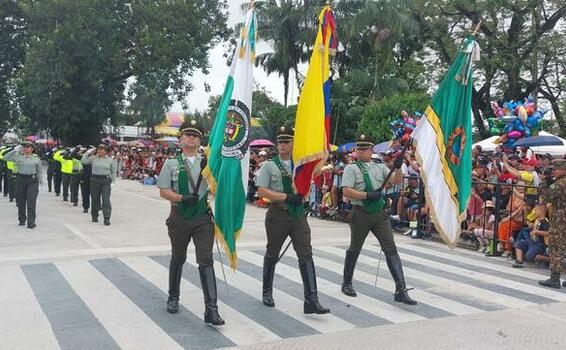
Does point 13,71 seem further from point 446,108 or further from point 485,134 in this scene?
point 446,108

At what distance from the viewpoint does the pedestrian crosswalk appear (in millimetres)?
5293

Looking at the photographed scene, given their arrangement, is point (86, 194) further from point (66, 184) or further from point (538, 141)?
point (538, 141)

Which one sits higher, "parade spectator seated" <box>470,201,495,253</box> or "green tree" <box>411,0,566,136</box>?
"green tree" <box>411,0,566,136</box>

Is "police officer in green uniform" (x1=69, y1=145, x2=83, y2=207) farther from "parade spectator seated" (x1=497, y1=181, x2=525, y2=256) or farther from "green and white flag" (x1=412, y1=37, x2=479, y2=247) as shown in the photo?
"green and white flag" (x1=412, y1=37, x2=479, y2=247)

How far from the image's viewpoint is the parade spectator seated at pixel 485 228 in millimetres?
10594

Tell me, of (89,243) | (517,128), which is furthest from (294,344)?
(517,128)

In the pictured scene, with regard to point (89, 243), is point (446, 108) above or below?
above

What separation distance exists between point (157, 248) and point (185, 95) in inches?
1133

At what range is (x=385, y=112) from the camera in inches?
977

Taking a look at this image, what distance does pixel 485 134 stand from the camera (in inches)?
1128

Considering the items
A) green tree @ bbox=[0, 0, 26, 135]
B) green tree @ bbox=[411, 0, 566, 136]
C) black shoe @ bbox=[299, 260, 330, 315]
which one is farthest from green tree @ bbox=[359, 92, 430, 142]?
green tree @ bbox=[0, 0, 26, 135]

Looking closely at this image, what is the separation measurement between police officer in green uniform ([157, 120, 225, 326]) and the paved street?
0.58 meters

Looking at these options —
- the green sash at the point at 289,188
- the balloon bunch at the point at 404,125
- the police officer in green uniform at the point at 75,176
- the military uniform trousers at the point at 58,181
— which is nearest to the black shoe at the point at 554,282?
the green sash at the point at 289,188

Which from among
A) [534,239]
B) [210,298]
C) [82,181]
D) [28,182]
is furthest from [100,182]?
[534,239]
